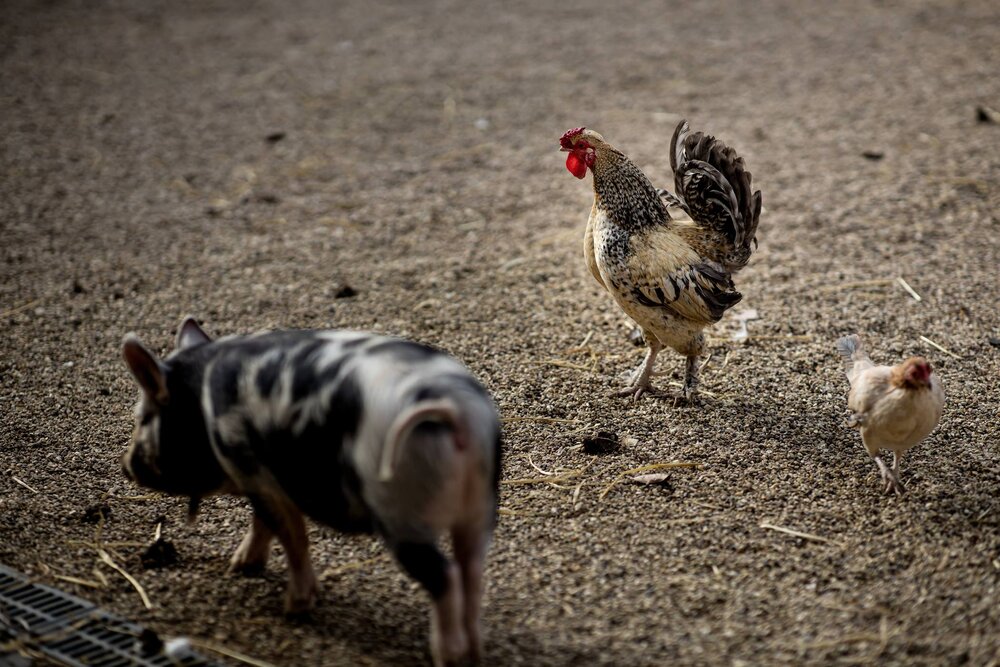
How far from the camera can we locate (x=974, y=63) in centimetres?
909

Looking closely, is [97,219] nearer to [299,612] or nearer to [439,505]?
[299,612]

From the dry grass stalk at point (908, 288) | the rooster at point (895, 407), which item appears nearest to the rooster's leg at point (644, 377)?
the rooster at point (895, 407)

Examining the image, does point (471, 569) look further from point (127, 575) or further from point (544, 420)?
point (544, 420)

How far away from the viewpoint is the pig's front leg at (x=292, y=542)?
329cm

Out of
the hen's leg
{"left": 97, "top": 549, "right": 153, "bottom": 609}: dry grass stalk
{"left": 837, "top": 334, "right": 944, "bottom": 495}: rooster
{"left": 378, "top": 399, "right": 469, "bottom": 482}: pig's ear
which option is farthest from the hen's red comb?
{"left": 97, "top": 549, "right": 153, "bottom": 609}: dry grass stalk

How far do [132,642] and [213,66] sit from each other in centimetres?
824

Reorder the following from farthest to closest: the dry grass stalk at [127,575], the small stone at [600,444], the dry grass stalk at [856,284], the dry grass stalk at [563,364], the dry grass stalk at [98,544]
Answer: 1. the dry grass stalk at [856,284]
2. the dry grass stalk at [563,364]
3. the small stone at [600,444]
4. the dry grass stalk at [98,544]
5. the dry grass stalk at [127,575]

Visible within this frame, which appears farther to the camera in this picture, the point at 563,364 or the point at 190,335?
the point at 563,364

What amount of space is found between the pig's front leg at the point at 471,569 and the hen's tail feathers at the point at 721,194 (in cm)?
232

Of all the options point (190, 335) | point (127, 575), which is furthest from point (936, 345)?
point (127, 575)

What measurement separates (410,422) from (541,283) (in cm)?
334

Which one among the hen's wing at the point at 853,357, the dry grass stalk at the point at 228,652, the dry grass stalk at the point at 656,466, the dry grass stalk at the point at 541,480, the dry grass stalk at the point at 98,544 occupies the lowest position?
the dry grass stalk at the point at 228,652

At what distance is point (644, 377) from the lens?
15.8 feet

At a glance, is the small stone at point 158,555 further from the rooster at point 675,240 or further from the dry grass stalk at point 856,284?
the dry grass stalk at point 856,284
